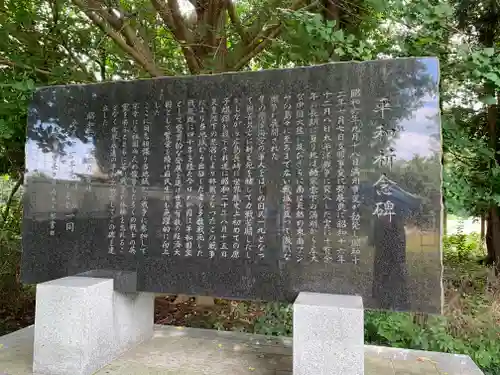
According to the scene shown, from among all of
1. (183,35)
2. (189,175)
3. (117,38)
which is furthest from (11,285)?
(183,35)

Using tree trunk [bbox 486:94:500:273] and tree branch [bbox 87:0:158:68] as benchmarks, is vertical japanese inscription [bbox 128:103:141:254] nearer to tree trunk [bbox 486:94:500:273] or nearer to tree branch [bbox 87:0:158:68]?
tree branch [bbox 87:0:158:68]

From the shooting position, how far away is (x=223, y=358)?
3.78m

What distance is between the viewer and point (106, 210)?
385 cm

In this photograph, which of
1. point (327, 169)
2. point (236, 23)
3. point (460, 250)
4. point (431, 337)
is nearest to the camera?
point (327, 169)

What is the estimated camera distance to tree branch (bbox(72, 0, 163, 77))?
5.10m

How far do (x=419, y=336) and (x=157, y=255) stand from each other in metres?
3.13

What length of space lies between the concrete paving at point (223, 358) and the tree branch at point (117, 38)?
3.50m

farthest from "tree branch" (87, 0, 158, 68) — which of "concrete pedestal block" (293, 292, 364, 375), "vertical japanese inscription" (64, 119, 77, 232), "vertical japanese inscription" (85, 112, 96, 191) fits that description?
"concrete pedestal block" (293, 292, 364, 375)

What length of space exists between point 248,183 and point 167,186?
2.58ft

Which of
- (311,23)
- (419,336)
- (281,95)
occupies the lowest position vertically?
(419,336)

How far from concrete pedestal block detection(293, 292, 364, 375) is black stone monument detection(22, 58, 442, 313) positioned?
12.1 inches

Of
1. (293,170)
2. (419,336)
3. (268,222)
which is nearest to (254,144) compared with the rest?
(293,170)

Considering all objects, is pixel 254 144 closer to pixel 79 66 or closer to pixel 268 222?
pixel 268 222

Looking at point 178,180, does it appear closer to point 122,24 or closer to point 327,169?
point 327,169
